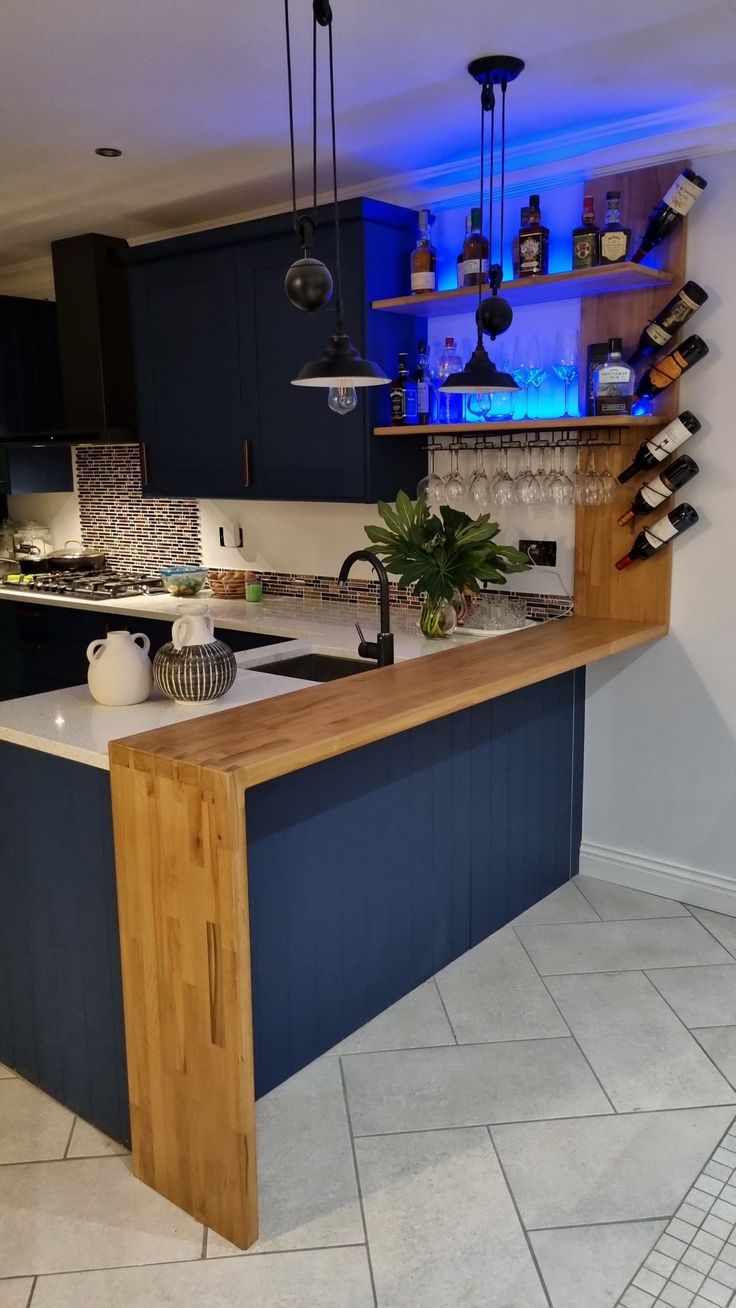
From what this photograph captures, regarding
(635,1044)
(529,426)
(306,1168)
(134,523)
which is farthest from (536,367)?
(306,1168)

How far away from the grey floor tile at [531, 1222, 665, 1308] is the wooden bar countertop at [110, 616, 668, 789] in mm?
1057

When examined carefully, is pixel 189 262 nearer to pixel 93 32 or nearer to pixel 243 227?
pixel 243 227

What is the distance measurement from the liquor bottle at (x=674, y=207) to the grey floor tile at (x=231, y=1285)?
2.81 meters

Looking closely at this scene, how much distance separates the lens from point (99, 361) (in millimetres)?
4473

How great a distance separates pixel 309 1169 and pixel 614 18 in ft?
8.87

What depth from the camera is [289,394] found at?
3762 millimetres

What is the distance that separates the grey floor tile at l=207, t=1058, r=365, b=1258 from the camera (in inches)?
78.6

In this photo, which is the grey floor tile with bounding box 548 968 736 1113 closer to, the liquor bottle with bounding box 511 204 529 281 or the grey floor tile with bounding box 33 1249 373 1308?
the grey floor tile with bounding box 33 1249 373 1308

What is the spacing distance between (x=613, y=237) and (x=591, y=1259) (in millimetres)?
2675

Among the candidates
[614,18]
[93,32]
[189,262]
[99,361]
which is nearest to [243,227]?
[189,262]

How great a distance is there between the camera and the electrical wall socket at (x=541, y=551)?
3.59m

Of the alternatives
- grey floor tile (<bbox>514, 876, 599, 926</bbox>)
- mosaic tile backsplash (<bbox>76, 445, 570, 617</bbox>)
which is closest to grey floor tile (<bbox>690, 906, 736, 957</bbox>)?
grey floor tile (<bbox>514, 876, 599, 926</bbox>)

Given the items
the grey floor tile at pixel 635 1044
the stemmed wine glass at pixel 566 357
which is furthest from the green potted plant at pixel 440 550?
the grey floor tile at pixel 635 1044

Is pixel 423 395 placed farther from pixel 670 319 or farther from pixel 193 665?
pixel 193 665
